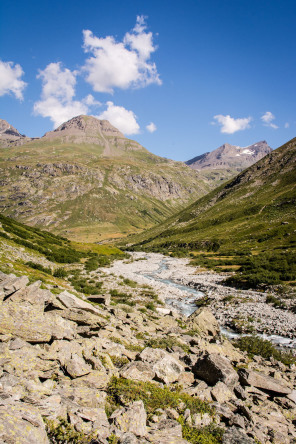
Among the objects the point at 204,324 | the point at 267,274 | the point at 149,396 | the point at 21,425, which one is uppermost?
the point at 21,425

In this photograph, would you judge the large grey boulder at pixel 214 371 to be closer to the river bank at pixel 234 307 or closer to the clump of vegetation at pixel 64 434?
the clump of vegetation at pixel 64 434

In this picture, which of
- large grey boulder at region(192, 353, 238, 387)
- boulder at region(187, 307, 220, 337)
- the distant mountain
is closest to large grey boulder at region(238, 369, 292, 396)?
large grey boulder at region(192, 353, 238, 387)

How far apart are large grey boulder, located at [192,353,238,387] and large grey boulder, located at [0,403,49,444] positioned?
8.61 metres

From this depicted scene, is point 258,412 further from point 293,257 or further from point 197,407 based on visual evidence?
point 293,257

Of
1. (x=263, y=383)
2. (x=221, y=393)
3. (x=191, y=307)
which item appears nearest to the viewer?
(x=221, y=393)

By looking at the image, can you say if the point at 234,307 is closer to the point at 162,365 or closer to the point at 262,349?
the point at 262,349

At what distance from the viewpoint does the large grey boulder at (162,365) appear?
1118 cm

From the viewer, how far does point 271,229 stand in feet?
332

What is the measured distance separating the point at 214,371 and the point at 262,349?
1099 centimetres

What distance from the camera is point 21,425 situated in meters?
5.68

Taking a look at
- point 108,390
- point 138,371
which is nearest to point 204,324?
point 138,371

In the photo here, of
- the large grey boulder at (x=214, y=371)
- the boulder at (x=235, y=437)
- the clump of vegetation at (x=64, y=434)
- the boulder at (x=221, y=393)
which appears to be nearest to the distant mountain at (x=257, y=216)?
the large grey boulder at (x=214, y=371)

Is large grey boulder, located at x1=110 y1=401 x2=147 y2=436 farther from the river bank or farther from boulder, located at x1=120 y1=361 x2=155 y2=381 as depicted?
the river bank

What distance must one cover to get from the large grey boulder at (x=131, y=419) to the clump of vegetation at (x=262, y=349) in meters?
14.4
